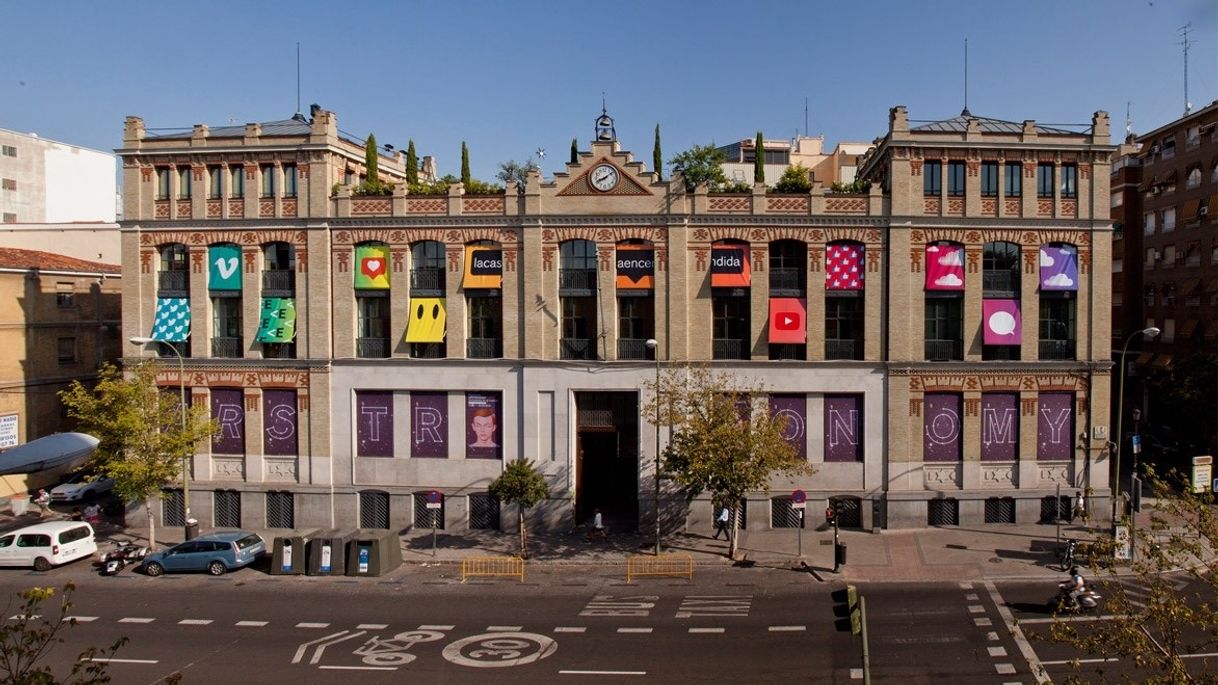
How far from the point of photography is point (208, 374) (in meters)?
39.2

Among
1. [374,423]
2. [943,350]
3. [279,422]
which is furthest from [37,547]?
[943,350]

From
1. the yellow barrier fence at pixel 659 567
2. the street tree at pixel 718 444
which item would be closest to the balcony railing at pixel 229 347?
the street tree at pixel 718 444

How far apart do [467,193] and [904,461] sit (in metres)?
22.9

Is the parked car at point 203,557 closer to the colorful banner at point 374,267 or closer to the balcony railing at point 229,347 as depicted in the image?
the balcony railing at point 229,347

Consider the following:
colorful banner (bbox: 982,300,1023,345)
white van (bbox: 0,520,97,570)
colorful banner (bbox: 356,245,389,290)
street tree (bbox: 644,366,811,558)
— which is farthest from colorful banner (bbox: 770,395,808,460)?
white van (bbox: 0,520,97,570)

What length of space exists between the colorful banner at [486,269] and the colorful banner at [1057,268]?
2398 centimetres

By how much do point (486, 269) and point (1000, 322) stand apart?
22.9 metres

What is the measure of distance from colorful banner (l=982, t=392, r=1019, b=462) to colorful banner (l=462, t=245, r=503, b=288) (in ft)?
72.9

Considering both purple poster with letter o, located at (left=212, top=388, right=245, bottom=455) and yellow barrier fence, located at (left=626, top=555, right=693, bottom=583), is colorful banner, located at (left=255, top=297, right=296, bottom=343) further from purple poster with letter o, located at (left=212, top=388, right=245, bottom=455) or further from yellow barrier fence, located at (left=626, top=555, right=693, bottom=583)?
yellow barrier fence, located at (left=626, top=555, right=693, bottom=583)

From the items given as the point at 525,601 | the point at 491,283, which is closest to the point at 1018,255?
the point at 491,283

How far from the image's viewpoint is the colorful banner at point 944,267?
3650cm

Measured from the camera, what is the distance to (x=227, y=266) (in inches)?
1534

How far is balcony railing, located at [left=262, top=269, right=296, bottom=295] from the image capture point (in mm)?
38906

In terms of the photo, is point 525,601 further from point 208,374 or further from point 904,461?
point 208,374
